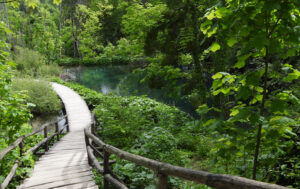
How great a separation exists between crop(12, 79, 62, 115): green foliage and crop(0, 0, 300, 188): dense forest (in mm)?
69

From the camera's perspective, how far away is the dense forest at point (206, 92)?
1640mm

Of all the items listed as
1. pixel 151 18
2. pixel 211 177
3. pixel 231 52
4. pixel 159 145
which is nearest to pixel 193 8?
pixel 151 18

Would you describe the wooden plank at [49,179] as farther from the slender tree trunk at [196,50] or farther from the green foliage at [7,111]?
the slender tree trunk at [196,50]

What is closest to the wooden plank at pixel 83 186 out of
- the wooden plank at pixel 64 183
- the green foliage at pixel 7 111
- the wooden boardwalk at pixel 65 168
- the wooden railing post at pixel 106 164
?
the wooden boardwalk at pixel 65 168

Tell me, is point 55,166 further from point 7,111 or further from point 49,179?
point 7,111

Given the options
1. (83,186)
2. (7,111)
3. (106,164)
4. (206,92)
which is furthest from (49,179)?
(206,92)

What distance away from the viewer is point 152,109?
1131 centimetres

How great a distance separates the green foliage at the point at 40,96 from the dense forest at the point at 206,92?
0.23ft

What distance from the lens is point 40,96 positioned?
13680mm

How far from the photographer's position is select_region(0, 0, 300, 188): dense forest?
164 cm

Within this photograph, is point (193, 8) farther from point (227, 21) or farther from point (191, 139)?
point (227, 21)

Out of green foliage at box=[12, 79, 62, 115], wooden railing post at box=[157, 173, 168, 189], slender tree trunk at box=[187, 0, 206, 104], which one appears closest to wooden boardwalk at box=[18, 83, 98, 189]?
wooden railing post at box=[157, 173, 168, 189]

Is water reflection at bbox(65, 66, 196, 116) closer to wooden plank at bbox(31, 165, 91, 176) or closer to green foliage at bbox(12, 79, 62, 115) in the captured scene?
green foliage at bbox(12, 79, 62, 115)

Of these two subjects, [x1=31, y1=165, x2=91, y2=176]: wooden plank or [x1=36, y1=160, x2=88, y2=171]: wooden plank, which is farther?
[x1=36, y1=160, x2=88, y2=171]: wooden plank
